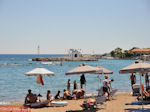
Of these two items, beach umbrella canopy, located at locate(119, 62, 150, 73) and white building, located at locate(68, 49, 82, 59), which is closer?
beach umbrella canopy, located at locate(119, 62, 150, 73)

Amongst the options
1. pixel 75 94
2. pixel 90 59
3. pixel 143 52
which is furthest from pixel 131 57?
pixel 75 94

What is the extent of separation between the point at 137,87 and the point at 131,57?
10156 centimetres

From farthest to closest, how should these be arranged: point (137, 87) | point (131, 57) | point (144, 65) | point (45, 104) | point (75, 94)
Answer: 1. point (131, 57)
2. point (75, 94)
3. point (137, 87)
4. point (45, 104)
5. point (144, 65)

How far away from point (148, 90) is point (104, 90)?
2.13 meters

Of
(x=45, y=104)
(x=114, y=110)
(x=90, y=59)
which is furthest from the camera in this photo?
(x=90, y=59)

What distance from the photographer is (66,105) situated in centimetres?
1127

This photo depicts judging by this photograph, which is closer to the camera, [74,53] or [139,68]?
[139,68]

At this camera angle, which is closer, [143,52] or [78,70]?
[78,70]

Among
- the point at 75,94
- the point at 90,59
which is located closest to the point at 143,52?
the point at 90,59

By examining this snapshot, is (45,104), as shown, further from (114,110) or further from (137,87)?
(137,87)

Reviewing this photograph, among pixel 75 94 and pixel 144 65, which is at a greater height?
pixel 144 65

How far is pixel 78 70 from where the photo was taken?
1031cm

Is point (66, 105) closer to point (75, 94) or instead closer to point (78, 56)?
point (75, 94)

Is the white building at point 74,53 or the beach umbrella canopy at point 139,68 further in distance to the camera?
the white building at point 74,53
